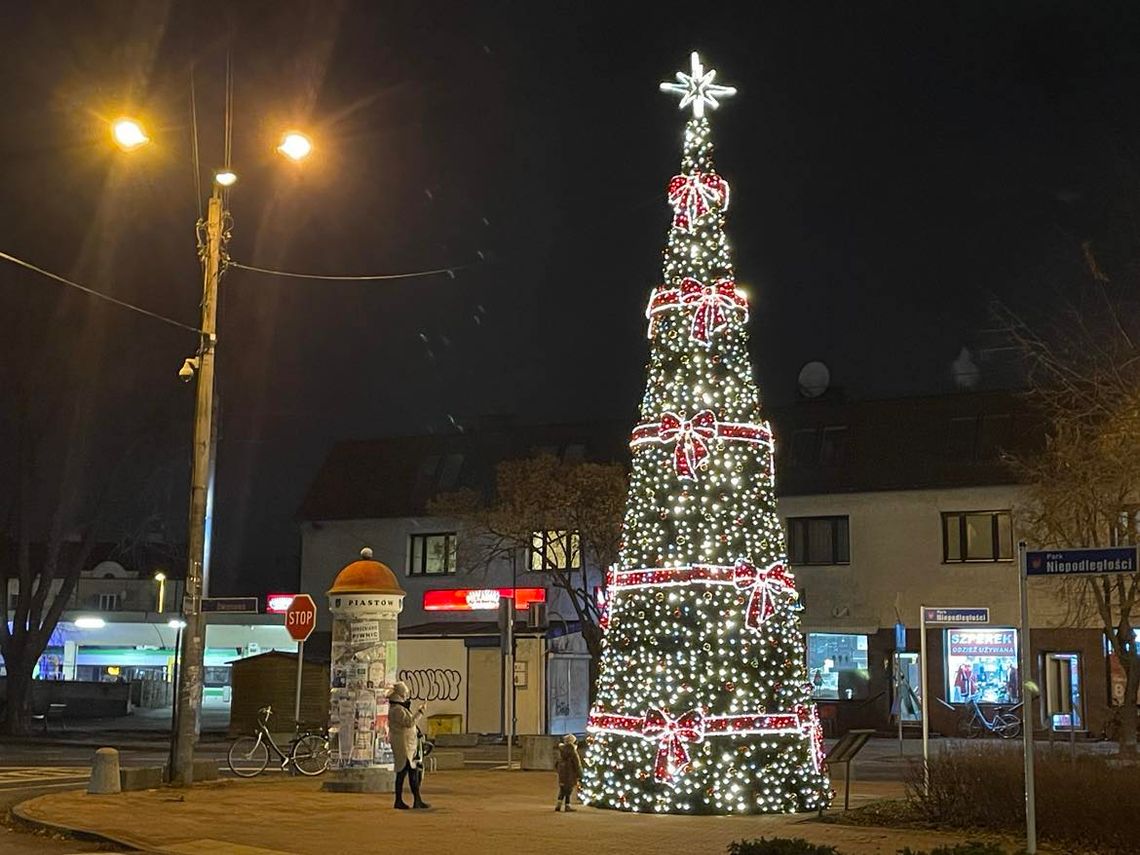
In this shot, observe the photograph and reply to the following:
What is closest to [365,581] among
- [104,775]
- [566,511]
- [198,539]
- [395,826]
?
[198,539]

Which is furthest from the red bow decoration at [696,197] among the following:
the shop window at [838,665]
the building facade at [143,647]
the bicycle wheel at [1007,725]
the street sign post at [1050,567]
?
the building facade at [143,647]

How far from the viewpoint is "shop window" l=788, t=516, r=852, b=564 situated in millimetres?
39344

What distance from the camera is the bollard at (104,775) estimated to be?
18.9 meters

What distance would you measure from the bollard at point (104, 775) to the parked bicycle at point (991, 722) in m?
23.6

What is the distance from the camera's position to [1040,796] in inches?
535

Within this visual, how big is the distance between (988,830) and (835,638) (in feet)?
82.7

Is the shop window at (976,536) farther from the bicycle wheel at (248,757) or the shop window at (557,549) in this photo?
the bicycle wheel at (248,757)

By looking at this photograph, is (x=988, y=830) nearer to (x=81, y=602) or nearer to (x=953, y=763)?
(x=953, y=763)

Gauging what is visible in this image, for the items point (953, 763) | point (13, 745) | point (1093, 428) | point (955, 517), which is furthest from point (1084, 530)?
point (13, 745)

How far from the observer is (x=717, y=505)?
16531mm

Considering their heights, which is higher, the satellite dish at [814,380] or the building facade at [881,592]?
the satellite dish at [814,380]

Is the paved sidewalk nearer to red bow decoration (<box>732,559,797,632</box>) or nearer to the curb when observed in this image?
the curb

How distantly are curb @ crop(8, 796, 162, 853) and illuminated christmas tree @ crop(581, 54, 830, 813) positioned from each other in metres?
5.52

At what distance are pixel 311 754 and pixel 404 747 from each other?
7.14m
